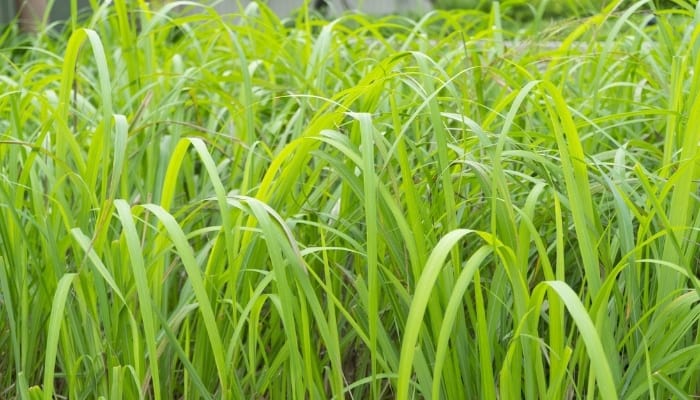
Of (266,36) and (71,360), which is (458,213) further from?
(266,36)

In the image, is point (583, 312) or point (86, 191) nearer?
point (583, 312)

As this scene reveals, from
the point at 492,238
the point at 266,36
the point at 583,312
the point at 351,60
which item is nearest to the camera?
the point at 583,312

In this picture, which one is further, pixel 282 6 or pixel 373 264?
pixel 282 6

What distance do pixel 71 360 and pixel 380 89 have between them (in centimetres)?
59

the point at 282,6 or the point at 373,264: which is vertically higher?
the point at 373,264

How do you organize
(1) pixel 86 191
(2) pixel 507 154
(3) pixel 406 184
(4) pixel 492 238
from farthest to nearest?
(1) pixel 86 191 < (2) pixel 507 154 < (3) pixel 406 184 < (4) pixel 492 238

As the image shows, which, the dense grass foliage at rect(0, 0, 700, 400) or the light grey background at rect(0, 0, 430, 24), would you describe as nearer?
the dense grass foliage at rect(0, 0, 700, 400)

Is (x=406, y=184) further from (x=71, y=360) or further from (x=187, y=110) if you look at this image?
(x=187, y=110)

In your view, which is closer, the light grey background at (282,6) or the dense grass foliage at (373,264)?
the dense grass foliage at (373,264)

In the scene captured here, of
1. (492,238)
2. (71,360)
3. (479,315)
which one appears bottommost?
(71,360)

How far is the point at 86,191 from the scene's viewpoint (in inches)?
61.6

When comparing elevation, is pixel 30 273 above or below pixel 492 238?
below

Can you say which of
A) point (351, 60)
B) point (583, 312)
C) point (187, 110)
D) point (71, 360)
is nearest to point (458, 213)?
point (583, 312)

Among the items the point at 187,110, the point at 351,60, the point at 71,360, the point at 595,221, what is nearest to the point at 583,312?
the point at 595,221
